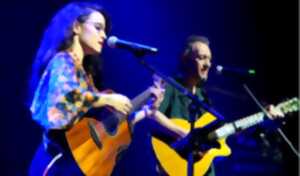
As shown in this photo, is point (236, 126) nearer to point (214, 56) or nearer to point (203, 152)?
point (203, 152)

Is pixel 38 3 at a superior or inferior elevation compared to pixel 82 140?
superior

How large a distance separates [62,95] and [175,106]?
1114 millimetres

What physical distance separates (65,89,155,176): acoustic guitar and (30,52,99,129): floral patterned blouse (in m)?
0.08

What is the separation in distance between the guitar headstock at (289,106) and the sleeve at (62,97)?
133 cm

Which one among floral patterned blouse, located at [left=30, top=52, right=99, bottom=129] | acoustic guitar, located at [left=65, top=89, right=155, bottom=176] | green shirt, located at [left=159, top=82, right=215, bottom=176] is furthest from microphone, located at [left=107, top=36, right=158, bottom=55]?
green shirt, located at [left=159, top=82, right=215, bottom=176]

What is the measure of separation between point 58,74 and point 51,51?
26 cm

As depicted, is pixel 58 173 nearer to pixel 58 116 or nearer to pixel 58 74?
pixel 58 116

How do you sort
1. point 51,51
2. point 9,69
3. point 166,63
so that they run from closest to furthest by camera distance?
point 51,51 < point 9,69 < point 166,63

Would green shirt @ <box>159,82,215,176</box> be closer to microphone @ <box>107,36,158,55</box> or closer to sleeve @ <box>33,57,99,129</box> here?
microphone @ <box>107,36,158,55</box>

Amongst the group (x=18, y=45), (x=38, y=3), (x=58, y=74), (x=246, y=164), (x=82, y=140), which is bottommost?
(x=246, y=164)

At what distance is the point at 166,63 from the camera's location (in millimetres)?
4328

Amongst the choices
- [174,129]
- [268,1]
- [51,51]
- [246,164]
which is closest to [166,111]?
[174,129]

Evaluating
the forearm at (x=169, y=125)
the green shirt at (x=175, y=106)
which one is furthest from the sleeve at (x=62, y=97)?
the green shirt at (x=175, y=106)

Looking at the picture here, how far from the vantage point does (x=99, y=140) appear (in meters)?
2.71
